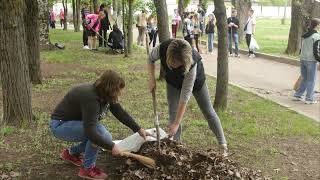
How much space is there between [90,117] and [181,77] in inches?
49.3

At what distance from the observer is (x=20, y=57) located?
650cm

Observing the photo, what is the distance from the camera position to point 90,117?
4504 mm

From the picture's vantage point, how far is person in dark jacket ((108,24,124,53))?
16791mm

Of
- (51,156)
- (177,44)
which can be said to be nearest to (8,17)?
(51,156)

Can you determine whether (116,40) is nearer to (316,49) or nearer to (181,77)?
(316,49)

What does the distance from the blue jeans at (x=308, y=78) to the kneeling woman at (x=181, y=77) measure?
4743mm

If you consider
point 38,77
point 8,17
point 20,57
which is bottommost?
point 38,77

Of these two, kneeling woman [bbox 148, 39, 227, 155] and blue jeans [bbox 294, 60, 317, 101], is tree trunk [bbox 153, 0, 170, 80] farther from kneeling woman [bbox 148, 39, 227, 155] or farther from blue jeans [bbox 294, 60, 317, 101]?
kneeling woman [bbox 148, 39, 227, 155]

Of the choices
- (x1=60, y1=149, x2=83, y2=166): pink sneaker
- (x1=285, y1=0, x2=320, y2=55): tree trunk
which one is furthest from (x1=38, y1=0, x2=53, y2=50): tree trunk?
(x1=60, y1=149, x2=83, y2=166): pink sneaker

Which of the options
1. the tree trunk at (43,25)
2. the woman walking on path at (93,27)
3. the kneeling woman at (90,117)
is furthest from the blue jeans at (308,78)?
the tree trunk at (43,25)

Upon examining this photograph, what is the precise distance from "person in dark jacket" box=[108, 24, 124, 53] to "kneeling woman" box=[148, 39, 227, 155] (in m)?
11.2

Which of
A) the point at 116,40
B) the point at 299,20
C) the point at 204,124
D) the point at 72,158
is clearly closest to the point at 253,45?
the point at 299,20

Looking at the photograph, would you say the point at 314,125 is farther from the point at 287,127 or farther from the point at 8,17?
the point at 8,17

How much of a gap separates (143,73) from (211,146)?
6157 mm
